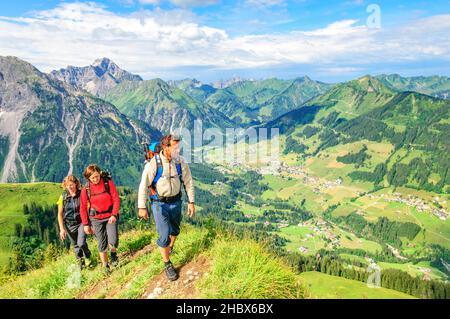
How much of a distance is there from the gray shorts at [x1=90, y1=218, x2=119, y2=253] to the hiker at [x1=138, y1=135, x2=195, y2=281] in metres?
3.08

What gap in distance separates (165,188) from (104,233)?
4.51 meters

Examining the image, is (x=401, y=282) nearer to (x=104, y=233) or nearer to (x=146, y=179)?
(x=104, y=233)

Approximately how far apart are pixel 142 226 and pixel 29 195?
207m

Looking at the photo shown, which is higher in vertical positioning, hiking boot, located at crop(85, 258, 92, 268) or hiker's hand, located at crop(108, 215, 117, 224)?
hiker's hand, located at crop(108, 215, 117, 224)

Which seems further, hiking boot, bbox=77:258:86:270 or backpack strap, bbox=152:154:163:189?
hiking boot, bbox=77:258:86:270

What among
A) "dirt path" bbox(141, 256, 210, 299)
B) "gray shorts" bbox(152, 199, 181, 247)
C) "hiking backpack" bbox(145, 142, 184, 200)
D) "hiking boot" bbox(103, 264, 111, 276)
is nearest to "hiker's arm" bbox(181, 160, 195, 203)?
"hiking backpack" bbox(145, 142, 184, 200)

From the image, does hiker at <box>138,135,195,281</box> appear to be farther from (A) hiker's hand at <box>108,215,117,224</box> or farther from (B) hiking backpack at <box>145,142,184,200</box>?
(A) hiker's hand at <box>108,215,117,224</box>

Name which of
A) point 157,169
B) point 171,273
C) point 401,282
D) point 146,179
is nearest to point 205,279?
point 171,273

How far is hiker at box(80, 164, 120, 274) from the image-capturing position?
13.5m

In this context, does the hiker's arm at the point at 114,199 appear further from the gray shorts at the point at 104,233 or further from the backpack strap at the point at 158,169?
the backpack strap at the point at 158,169

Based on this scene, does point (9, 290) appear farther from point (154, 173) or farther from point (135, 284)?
point (154, 173)
